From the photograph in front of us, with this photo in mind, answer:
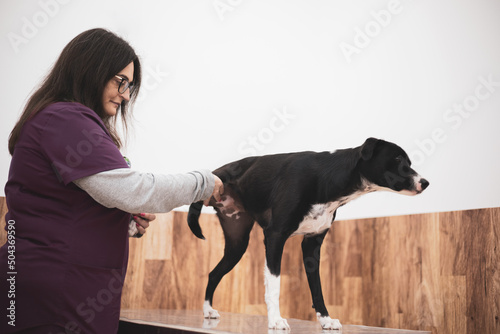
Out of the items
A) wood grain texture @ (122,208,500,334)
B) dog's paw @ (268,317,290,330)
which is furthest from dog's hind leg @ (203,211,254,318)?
wood grain texture @ (122,208,500,334)

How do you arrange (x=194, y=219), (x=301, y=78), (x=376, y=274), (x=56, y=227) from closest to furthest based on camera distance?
(x=56, y=227) < (x=194, y=219) < (x=376, y=274) < (x=301, y=78)

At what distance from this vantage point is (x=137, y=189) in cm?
105

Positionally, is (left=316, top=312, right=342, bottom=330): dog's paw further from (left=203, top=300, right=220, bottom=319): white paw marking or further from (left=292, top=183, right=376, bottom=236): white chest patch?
(left=203, top=300, right=220, bottom=319): white paw marking

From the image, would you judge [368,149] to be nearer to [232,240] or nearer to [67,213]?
[232,240]

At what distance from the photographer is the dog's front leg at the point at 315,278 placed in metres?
1.63

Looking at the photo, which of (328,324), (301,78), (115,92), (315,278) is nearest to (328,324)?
(328,324)

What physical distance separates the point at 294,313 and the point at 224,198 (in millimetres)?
1038

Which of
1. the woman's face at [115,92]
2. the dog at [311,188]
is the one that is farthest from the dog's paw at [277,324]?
the woman's face at [115,92]

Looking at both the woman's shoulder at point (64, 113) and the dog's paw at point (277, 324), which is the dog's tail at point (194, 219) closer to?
the dog's paw at point (277, 324)

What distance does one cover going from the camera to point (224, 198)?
1768 mm

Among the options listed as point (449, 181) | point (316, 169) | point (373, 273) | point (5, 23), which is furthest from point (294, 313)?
point (5, 23)

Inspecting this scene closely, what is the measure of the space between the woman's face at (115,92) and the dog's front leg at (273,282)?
24.6 inches

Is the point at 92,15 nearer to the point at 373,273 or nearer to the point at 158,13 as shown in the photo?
the point at 158,13

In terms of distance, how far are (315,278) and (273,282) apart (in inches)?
8.6
